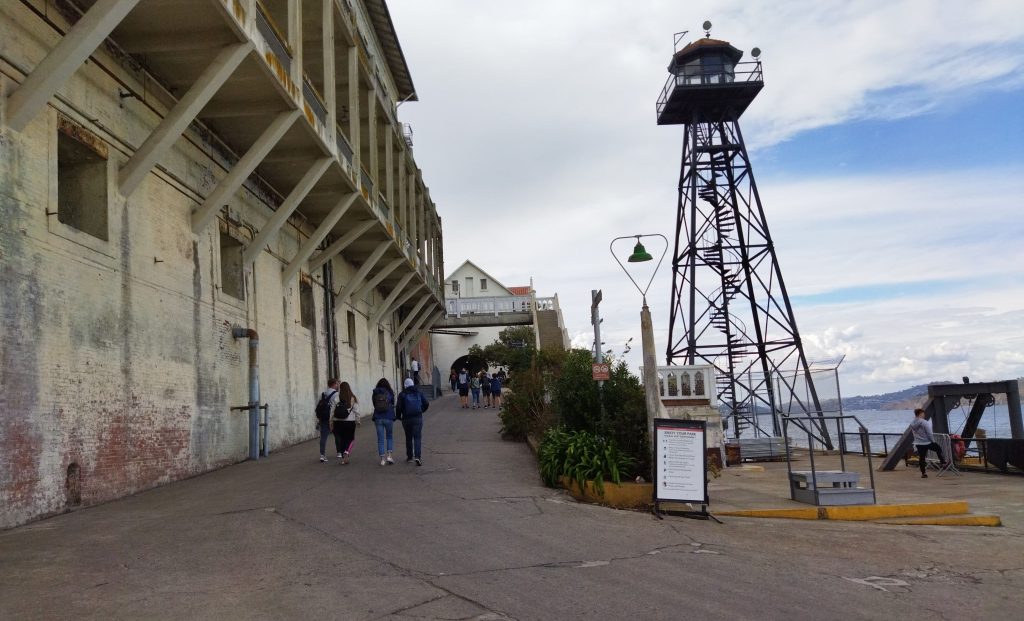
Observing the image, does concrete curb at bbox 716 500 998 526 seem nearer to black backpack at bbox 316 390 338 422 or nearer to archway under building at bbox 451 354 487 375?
black backpack at bbox 316 390 338 422

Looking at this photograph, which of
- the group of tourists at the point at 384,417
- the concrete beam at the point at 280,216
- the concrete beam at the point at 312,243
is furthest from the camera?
the concrete beam at the point at 312,243

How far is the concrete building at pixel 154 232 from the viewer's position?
926cm

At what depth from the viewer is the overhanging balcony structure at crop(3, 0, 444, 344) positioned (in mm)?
11117

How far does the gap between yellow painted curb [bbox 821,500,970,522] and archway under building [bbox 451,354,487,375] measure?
4408 cm

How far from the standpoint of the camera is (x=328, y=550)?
7.65 m

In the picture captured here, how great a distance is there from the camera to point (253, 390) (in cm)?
1628

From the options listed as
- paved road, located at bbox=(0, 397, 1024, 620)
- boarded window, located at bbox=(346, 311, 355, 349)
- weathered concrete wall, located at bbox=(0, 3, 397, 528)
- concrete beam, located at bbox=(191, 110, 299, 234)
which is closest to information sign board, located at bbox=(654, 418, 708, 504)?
paved road, located at bbox=(0, 397, 1024, 620)

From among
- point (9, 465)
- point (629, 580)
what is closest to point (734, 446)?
point (629, 580)

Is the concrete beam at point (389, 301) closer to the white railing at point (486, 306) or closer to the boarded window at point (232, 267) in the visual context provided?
the boarded window at point (232, 267)

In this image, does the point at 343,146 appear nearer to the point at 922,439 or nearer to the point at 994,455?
the point at 922,439

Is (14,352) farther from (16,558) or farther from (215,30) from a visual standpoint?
(215,30)

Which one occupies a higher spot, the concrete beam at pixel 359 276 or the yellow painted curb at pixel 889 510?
the concrete beam at pixel 359 276

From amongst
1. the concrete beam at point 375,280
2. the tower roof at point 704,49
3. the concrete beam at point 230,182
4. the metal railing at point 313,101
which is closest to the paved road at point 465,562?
the concrete beam at point 230,182

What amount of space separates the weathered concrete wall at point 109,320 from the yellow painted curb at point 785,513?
8334mm
